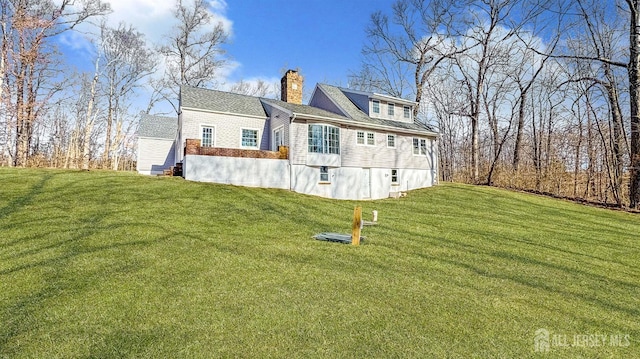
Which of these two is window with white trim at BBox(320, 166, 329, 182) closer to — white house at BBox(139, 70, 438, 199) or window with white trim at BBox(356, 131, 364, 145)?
white house at BBox(139, 70, 438, 199)

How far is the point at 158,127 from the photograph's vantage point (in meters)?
23.9

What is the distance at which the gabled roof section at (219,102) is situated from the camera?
18.3 m

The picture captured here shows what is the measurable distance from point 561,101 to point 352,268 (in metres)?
28.9

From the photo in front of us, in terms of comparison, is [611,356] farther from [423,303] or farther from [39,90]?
[39,90]

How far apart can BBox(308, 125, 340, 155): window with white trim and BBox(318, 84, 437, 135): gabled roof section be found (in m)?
1.96

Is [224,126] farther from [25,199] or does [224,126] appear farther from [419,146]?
[419,146]

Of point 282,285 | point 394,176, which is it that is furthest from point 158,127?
point 282,285

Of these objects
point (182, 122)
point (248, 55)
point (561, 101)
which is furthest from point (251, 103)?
point (561, 101)

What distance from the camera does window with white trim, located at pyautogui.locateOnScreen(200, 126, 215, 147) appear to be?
1811 cm

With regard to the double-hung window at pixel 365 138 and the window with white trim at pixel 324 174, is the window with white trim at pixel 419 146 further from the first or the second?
the window with white trim at pixel 324 174

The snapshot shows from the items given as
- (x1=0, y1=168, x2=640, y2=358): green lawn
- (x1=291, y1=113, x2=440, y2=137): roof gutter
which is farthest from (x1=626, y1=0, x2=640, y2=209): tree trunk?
(x1=291, y1=113, x2=440, y2=137): roof gutter

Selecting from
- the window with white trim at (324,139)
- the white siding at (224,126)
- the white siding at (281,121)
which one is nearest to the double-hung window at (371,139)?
the window with white trim at (324,139)

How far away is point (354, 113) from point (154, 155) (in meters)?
15.2

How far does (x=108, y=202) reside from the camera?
10000 mm
